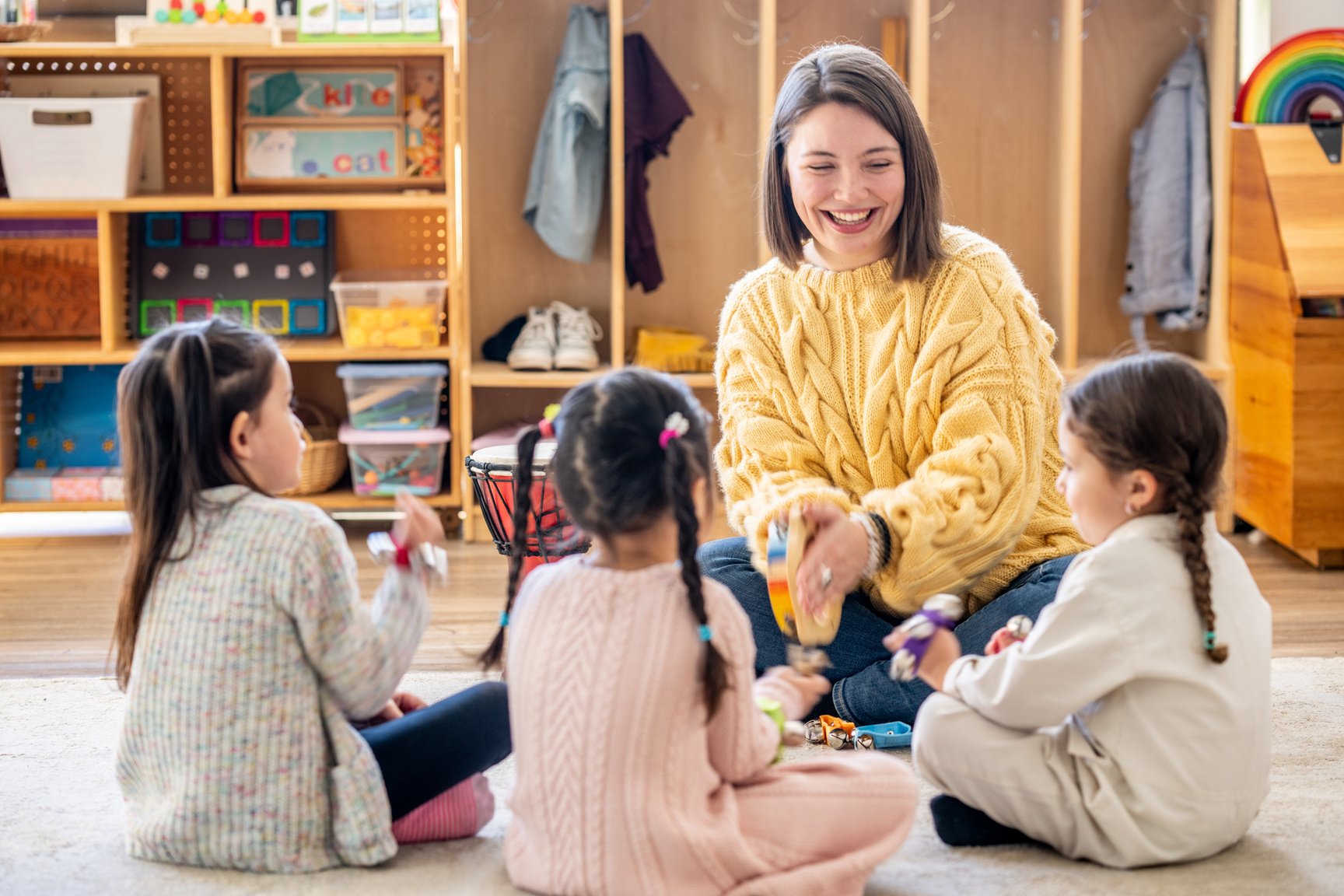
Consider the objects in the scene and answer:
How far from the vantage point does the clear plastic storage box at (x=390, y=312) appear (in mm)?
3594

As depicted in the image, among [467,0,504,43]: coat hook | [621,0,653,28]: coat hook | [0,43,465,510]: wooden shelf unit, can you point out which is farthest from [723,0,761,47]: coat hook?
[0,43,465,510]: wooden shelf unit

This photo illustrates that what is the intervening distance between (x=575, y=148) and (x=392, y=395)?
0.76m

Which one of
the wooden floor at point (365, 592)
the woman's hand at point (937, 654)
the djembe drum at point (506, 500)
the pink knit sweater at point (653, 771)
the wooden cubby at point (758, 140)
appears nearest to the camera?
the pink knit sweater at point (653, 771)

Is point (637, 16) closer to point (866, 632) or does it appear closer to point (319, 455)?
point (319, 455)

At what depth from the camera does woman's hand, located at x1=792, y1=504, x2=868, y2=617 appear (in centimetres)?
185

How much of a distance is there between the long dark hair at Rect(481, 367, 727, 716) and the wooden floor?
3.21 ft

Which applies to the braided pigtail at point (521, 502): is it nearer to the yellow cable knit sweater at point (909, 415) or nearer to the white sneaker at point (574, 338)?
the yellow cable knit sweater at point (909, 415)

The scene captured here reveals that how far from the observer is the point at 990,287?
82.1 inches

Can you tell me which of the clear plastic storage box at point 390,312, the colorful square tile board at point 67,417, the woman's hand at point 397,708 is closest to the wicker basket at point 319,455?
the clear plastic storage box at point 390,312

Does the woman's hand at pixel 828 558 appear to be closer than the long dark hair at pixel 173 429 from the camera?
No

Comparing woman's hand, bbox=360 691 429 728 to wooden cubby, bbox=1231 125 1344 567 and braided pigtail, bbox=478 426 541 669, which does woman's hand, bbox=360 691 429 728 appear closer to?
braided pigtail, bbox=478 426 541 669

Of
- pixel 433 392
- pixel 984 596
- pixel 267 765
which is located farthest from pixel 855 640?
pixel 433 392

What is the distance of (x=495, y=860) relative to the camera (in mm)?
1642

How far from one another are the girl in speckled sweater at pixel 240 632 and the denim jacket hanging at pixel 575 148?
6.94 feet
